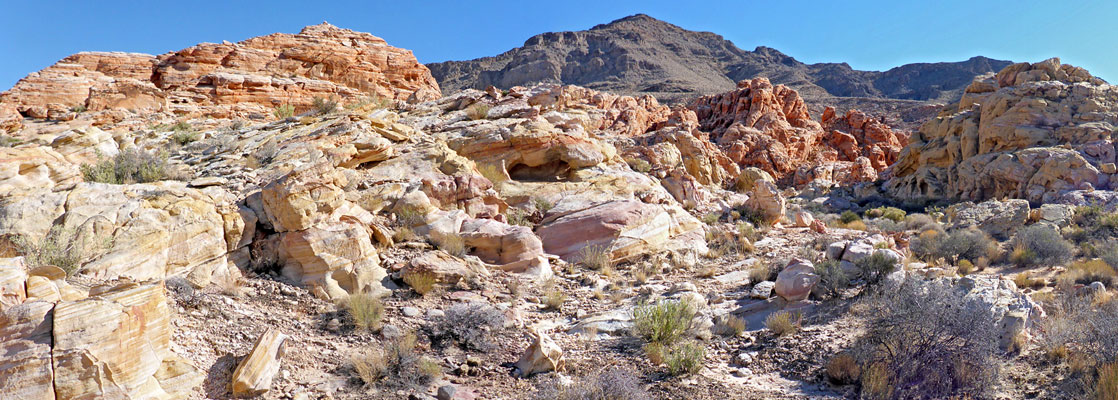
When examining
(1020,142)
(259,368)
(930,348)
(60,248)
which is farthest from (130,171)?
(1020,142)

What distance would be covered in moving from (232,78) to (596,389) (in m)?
19.6

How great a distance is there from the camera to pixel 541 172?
12.5m

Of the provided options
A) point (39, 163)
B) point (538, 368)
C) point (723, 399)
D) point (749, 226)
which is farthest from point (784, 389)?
point (39, 163)

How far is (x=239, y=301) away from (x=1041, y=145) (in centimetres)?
2670

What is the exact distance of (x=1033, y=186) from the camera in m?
18.5

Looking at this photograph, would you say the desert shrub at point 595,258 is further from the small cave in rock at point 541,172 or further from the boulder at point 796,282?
the small cave in rock at point 541,172

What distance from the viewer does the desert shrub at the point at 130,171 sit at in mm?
7622

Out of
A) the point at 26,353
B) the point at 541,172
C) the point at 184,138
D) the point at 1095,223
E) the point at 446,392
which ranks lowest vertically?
the point at 446,392

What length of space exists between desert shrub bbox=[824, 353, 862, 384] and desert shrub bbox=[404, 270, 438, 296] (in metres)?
4.58

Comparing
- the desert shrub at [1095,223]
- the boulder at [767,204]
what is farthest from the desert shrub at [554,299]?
the desert shrub at [1095,223]

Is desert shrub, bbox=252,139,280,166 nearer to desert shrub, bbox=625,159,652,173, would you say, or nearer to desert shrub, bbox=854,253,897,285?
desert shrub, bbox=625,159,652,173

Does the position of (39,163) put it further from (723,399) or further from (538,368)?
(723,399)

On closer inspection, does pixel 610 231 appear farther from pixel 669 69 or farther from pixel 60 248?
pixel 669 69

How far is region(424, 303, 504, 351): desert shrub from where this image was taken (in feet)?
18.4
